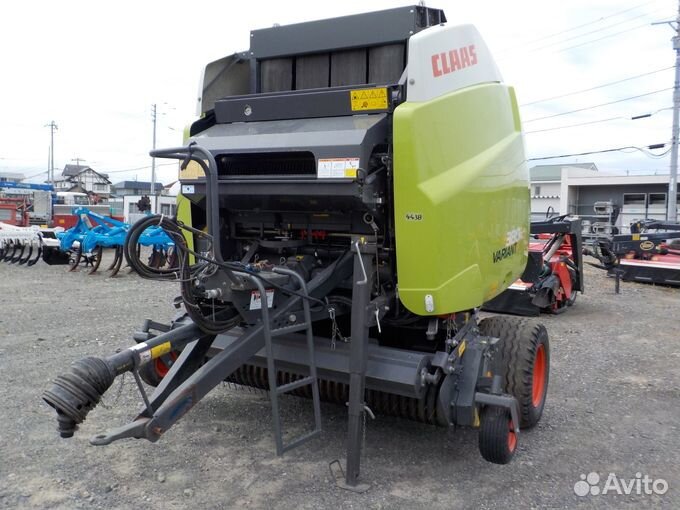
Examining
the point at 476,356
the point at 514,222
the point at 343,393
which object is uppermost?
the point at 514,222

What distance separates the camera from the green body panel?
10.2ft

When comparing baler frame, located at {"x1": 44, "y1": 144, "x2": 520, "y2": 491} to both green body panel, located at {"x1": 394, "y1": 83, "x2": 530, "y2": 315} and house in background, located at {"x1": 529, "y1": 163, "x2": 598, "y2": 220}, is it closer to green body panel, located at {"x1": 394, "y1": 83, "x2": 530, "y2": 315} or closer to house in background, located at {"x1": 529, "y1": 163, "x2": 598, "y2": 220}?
green body panel, located at {"x1": 394, "y1": 83, "x2": 530, "y2": 315}

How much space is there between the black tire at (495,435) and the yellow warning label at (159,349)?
1725 millimetres

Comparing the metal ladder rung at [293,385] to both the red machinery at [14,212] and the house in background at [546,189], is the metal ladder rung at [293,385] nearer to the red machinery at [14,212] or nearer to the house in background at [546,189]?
the red machinery at [14,212]

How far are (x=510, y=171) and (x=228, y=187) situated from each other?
1866 mm

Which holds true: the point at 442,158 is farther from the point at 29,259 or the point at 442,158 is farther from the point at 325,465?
the point at 29,259

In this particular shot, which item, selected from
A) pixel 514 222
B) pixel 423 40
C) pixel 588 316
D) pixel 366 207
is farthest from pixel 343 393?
pixel 588 316

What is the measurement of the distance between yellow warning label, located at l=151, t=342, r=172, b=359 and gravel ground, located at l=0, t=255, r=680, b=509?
764 millimetres

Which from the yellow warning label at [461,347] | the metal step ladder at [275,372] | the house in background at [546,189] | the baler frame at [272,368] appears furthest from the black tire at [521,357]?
the house in background at [546,189]

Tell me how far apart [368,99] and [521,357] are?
6.28 feet

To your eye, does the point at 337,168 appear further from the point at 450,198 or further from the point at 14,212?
the point at 14,212

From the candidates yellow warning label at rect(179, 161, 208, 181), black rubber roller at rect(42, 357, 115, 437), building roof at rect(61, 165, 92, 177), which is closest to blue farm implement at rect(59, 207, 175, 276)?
yellow warning label at rect(179, 161, 208, 181)

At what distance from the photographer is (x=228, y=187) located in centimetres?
365

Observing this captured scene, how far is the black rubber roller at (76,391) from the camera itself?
2.47 m
